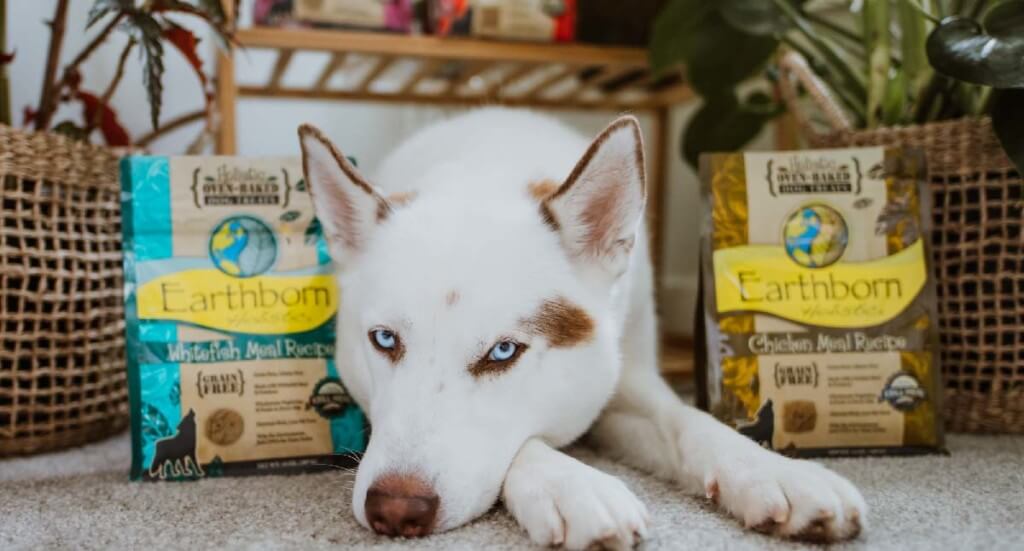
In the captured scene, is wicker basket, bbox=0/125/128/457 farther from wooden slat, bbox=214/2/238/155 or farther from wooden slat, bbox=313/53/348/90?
wooden slat, bbox=313/53/348/90

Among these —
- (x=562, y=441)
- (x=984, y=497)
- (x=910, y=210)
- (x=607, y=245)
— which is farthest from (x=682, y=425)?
(x=910, y=210)

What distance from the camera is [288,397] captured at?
131cm

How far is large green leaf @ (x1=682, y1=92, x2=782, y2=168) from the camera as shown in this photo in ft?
6.57

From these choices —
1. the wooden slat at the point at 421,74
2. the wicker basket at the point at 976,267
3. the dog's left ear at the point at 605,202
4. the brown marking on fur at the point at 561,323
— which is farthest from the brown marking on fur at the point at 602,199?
the wooden slat at the point at 421,74

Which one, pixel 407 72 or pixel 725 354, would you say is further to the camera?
pixel 407 72

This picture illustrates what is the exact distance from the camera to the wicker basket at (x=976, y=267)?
1433 millimetres

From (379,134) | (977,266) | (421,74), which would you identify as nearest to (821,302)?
(977,266)

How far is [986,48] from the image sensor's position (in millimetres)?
1278

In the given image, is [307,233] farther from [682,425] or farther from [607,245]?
Result: [682,425]

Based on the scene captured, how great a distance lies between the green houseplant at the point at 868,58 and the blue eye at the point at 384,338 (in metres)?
1.02

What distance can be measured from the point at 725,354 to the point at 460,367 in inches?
22.0

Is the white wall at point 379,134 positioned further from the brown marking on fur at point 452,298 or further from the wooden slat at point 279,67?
the brown marking on fur at point 452,298

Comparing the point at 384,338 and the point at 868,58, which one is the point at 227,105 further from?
the point at 868,58

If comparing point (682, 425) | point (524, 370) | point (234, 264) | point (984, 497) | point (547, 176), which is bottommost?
point (984, 497)
